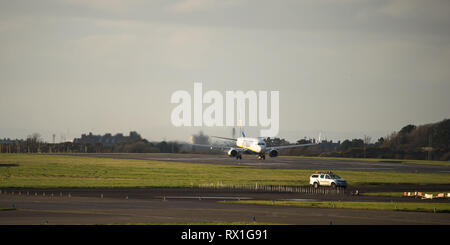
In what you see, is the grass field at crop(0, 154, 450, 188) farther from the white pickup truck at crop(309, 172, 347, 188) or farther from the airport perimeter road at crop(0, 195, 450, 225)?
the airport perimeter road at crop(0, 195, 450, 225)

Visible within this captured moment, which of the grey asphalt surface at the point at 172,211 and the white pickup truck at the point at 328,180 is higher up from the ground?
the white pickup truck at the point at 328,180

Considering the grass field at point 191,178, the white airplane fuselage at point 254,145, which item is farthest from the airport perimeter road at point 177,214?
the white airplane fuselage at point 254,145

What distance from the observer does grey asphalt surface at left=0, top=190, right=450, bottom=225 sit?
40500 millimetres

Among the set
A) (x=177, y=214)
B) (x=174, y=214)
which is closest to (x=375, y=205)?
(x=177, y=214)

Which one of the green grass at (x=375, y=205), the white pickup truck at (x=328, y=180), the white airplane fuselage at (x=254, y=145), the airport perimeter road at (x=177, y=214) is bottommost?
the green grass at (x=375, y=205)

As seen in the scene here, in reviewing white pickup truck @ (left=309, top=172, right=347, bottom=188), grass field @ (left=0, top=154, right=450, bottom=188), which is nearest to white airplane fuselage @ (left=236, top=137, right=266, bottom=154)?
grass field @ (left=0, top=154, right=450, bottom=188)

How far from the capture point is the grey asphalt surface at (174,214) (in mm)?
40500

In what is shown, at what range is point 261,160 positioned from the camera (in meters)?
150

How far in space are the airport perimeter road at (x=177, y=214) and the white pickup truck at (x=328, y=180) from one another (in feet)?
78.5

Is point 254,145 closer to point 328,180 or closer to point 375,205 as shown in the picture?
point 328,180

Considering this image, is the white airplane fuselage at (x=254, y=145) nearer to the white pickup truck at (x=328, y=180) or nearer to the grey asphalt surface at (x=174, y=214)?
the white pickup truck at (x=328, y=180)

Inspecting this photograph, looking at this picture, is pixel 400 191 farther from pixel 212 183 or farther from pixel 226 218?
pixel 226 218
